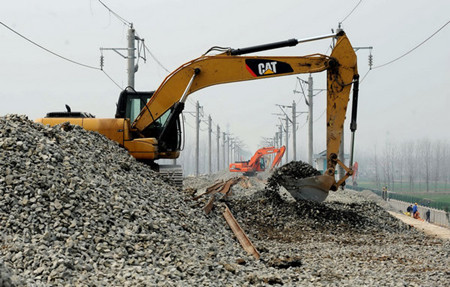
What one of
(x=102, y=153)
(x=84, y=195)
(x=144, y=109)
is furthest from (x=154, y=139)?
(x=84, y=195)

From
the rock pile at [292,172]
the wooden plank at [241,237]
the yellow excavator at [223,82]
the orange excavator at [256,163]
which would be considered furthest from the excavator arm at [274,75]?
the orange excavator at [256,163]

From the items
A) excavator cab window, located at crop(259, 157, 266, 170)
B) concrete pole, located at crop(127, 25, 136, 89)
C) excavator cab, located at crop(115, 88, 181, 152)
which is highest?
concrete pole, located at crop(127, 25, 136, 89)

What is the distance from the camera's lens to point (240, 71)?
11078 millimetres

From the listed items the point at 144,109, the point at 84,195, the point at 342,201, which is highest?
the point at 144,109

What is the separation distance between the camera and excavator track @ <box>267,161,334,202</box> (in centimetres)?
1126

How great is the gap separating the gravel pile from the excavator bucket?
83 cm

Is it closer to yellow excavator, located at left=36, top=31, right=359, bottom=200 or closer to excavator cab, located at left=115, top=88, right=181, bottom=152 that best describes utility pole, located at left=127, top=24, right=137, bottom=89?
excavator cab, located at left=115, top=88, right=181, bottom=152

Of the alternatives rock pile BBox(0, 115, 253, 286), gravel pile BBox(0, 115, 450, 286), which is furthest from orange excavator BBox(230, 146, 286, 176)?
rock pile BBox(0, 115, 253, 286)

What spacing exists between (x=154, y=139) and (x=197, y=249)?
15.8ft

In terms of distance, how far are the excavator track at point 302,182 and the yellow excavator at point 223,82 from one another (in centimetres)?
3

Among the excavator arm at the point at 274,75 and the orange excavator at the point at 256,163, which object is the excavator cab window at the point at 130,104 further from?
the orange excavator at the point at 256,163

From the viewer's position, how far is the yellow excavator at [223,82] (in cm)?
1084

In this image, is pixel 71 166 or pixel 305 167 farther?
pixel 305 167

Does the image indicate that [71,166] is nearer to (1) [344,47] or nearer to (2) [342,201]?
(1) [344,47]
